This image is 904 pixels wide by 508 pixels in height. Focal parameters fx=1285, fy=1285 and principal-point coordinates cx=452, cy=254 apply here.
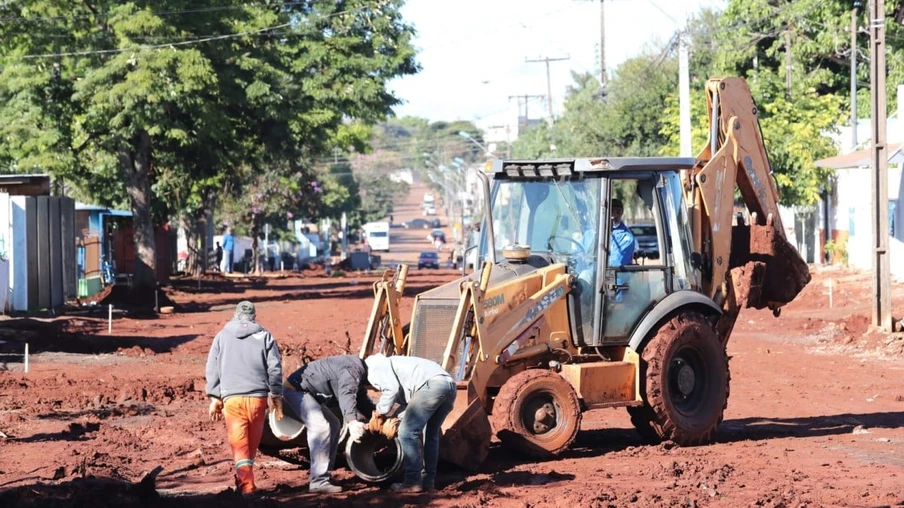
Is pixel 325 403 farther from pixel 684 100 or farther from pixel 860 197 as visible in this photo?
pixel 860 197

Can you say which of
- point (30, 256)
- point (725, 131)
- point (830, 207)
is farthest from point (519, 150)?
point (725, 131)

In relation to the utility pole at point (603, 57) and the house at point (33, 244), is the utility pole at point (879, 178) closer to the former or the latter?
the house at point (33, 244)

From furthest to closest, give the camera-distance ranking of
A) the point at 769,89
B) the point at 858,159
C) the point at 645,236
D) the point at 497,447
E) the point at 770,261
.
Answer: the point at 769,89 < the point at 858,159 < the point at 645,236 < the point at 770,261 < the point at 497,447

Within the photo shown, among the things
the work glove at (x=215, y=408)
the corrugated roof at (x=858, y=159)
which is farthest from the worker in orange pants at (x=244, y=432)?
the corrugated roof at (x=858, y=159)

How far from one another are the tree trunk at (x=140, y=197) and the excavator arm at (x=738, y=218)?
23.6 metres

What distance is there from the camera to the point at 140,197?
35.9 m

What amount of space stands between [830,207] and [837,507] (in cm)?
3623

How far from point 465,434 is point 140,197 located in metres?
26.8

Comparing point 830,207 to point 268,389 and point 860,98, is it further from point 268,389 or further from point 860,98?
point 268,389

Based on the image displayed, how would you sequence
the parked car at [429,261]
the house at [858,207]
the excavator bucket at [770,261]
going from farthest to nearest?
the parked car at [429,261]
the house at [858,207]
the excavator bucket at [770,261]

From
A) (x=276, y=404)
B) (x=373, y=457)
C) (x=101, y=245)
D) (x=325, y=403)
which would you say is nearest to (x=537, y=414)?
(x=373, y=457)

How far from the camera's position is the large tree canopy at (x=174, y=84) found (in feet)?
103

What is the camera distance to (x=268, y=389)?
32.8ft

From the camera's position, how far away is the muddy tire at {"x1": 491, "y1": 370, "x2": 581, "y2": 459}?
36.7 ft
